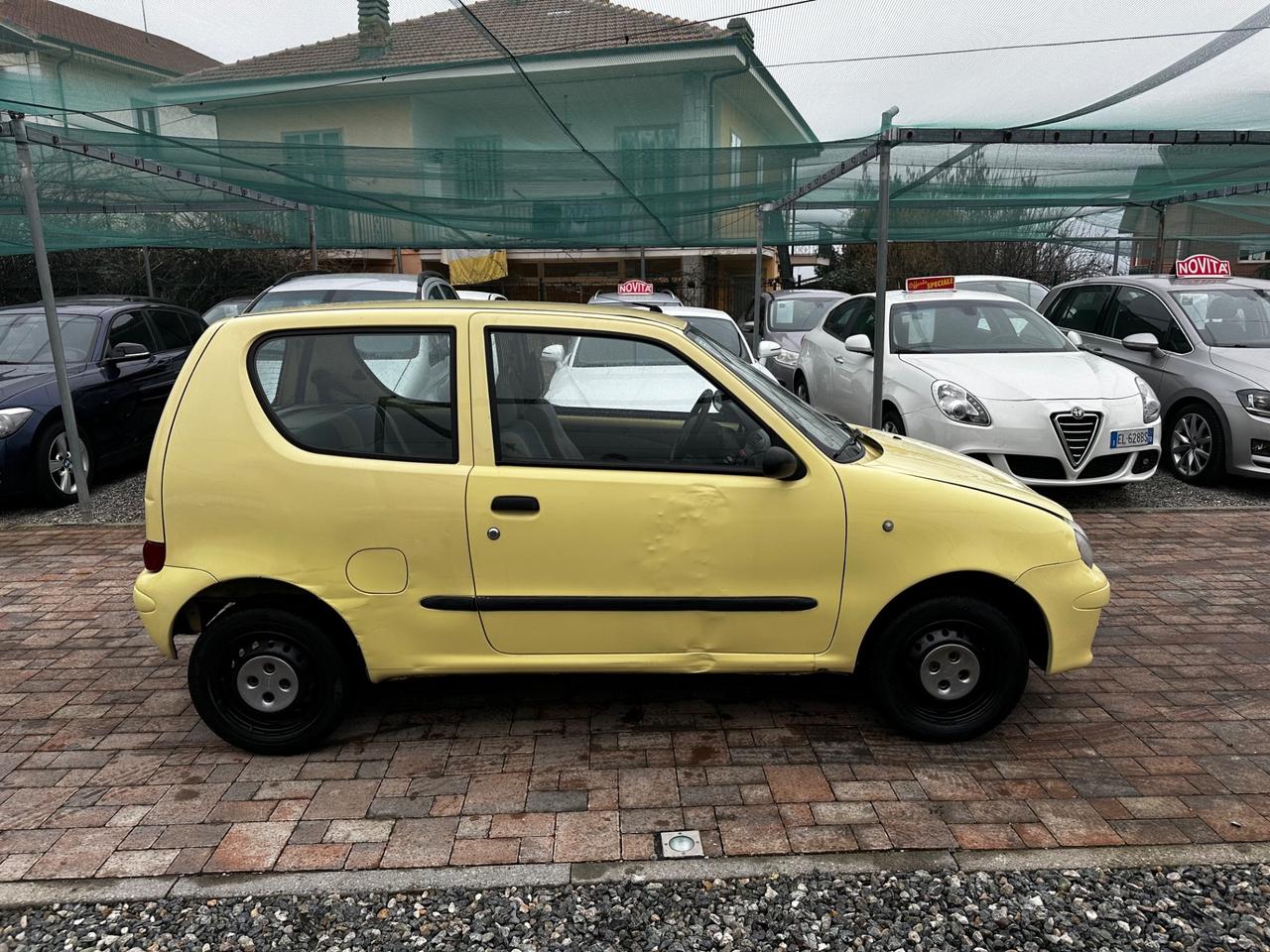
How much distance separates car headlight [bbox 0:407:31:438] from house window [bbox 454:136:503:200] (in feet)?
16.2

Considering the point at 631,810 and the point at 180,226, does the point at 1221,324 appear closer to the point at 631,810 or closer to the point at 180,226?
the point at 631,810

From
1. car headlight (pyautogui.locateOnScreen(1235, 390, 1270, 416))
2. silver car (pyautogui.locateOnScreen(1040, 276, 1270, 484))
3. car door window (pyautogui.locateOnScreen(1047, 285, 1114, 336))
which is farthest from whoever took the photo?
car door window (pyautogui.locateOnScreen(1047, 285, 1114, 336))

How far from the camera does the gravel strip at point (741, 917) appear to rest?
2.52m

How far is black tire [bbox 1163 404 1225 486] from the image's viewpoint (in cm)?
747

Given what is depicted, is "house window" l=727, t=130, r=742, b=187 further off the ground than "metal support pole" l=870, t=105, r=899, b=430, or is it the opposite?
"house window" l=727, t=130, r=742, b=187

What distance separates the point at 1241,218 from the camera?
1182 cm

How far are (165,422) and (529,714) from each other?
1.87 metres

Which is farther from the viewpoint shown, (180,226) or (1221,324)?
(180,226)

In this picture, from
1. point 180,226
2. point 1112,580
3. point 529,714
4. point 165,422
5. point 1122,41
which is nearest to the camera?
point 165,422

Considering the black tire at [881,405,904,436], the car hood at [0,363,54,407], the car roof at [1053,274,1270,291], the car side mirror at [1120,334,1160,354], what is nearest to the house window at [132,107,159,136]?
the car hood at [0,363,54,407]

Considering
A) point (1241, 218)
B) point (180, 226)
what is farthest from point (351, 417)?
point (1241, 218)

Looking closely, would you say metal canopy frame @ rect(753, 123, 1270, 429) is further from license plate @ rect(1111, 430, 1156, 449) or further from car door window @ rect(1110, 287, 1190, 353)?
license plate @ rect(1111, 430, 1156, 449)

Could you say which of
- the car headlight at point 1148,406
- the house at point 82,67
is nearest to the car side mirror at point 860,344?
the car headlight at point 1148,406

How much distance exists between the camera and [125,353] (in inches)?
324
